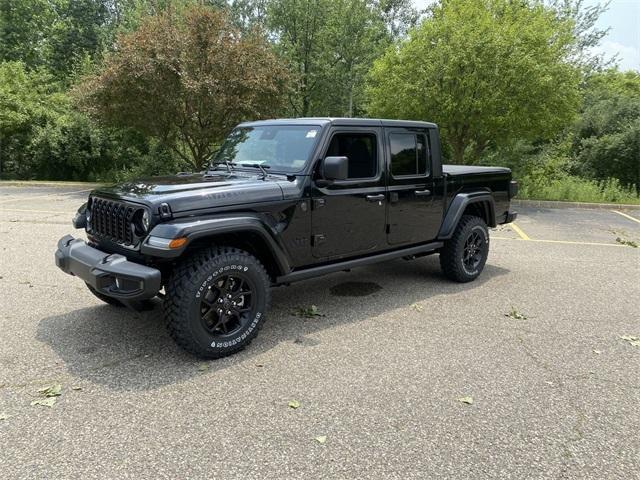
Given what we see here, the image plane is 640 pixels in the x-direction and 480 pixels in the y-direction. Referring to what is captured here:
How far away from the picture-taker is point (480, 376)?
3502mm

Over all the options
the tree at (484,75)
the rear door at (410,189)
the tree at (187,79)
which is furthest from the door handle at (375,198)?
the tree at (187,79)

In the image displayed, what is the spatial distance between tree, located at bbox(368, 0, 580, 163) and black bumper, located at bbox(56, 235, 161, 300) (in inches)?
450

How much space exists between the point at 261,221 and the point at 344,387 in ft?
4.69

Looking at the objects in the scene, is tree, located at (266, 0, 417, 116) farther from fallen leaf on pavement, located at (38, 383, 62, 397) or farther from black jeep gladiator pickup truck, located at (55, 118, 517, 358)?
fallen leaf on pavement, located at (38, 383, 62, 397)

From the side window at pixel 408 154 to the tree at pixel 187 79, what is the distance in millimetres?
10058

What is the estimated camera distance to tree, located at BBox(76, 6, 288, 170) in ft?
45.9

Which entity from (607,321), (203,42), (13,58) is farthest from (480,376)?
(13,58)

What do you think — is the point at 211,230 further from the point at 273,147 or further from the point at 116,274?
the point at 273,147

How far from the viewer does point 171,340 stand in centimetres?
407

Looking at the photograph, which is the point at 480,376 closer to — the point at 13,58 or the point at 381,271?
the point at 381,271

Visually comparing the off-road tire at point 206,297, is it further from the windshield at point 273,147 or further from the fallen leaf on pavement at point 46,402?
the windshield at point 273,147

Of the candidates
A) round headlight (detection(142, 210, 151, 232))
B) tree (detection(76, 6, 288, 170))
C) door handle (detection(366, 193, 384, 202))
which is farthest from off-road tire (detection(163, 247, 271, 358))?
tree (detection(76, 6, 288, 170))

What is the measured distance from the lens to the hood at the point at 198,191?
3553 millimetres

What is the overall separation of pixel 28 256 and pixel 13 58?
122ft
